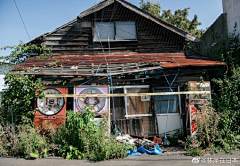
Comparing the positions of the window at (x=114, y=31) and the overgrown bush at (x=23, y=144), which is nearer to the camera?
the overgrown bush at (x=23, y=144)

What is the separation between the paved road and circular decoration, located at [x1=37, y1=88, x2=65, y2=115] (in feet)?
6.59

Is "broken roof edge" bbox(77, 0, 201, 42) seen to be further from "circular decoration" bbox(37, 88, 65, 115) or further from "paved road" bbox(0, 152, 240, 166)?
"paved road" bbox(0, 152, 240, 166)

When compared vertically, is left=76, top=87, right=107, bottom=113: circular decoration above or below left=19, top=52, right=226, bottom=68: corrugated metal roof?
below

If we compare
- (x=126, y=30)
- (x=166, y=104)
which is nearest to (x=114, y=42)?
(x=126, y=30)

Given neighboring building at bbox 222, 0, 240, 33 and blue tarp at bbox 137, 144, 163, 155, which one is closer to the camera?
blue tarp at bbox 137, 144, 163, 155

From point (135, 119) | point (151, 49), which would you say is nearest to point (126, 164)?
point (135, 119)

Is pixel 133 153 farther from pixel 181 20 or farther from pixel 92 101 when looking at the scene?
pixel 181 20

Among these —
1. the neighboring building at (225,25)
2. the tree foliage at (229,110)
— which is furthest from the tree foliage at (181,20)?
the tree foliage at (229,110)

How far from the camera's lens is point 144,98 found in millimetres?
8883

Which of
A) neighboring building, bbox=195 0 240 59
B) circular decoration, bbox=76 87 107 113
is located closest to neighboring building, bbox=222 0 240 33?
neighboring building, bbox=195 0 240 59

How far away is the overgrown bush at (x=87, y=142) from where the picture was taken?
6465 mm

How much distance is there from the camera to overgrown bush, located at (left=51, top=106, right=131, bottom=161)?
21.2 feet

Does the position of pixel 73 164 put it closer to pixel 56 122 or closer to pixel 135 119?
pixel 56 122

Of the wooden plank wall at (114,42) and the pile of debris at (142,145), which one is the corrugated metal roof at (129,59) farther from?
the pile of debris at (142,145)
